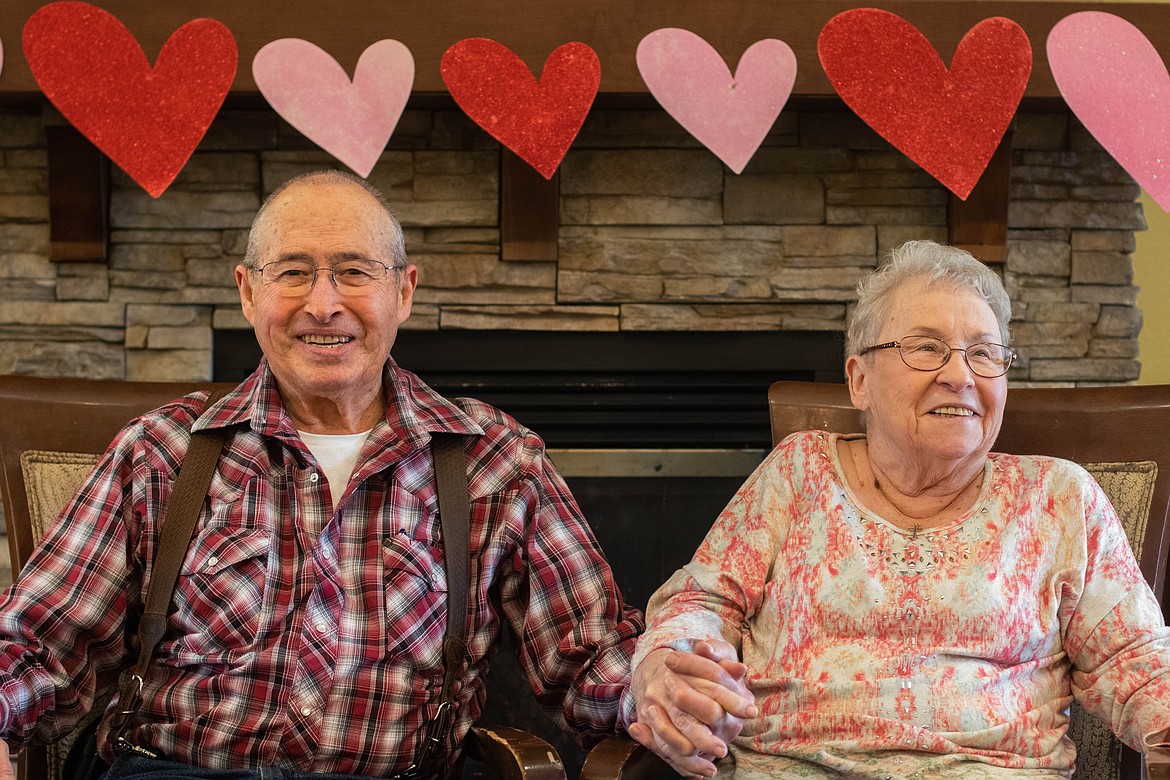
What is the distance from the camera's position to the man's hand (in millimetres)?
1443

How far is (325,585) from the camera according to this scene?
1665 mm

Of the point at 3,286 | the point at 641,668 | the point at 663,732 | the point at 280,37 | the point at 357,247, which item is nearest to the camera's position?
the point at 663,732

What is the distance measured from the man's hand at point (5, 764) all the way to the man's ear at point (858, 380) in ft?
4.02

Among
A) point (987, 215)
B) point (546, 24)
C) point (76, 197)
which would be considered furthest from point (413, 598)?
point (987, 215)

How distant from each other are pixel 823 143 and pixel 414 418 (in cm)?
111

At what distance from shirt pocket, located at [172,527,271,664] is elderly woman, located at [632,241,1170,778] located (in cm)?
53

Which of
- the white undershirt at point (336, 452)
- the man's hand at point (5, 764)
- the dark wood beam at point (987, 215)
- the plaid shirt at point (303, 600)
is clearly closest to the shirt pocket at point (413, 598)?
the plaid shirt at point (303, 600)

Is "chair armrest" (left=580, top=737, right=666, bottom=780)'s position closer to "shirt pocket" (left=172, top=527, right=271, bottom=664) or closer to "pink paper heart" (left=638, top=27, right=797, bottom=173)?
"shirt pocket" (left=172, top=527, right=271, bottom=664)

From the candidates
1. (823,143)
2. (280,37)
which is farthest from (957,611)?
(280,37)

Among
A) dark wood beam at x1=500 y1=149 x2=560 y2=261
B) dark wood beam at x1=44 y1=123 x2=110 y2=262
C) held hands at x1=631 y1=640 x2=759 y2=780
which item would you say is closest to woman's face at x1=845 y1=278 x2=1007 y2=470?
held hands at x1=631 y1=640 x2=759 y2=780

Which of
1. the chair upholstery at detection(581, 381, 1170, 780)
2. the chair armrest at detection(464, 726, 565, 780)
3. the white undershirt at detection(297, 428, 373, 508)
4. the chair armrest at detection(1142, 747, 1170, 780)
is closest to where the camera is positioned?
the chair armrest at detection(1142, 747, 1170, 780)

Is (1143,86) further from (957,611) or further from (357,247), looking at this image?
(357,247)

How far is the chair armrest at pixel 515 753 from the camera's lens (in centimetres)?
153

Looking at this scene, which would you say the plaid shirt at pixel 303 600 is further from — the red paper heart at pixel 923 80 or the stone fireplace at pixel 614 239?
the red paper heart at pixel 923 80
